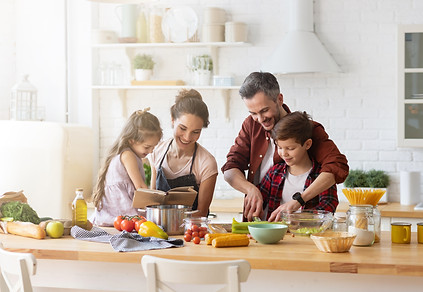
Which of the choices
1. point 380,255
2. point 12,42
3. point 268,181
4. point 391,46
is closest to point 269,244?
point 380,255

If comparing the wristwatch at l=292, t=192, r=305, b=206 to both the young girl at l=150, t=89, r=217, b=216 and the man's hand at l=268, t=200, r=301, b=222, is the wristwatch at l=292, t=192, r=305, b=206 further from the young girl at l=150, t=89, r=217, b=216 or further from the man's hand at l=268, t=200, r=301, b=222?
the young girl at l=150, t=89, r=217, b=216

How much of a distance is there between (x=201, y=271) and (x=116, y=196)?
52.6 inches

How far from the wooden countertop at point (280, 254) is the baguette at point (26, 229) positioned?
34 mm

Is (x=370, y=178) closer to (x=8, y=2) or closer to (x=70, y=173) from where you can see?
(x=70, y=173)

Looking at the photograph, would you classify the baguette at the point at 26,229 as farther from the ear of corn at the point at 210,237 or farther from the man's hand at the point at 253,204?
the man's hand at the point at 253,204

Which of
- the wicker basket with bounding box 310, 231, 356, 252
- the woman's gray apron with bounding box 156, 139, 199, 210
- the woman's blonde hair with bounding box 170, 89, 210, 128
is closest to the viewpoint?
the wicker basket with bounding box 310, 231, 356, 252

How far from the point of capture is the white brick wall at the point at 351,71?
568cm

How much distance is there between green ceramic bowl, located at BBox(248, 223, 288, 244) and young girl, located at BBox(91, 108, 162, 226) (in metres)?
0.87

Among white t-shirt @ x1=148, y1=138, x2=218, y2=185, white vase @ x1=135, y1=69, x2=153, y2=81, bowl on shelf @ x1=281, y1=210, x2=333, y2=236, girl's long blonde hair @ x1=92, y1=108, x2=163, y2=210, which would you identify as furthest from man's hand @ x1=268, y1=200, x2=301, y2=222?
white vase @ x1=135, y1=69, x2=153, y2=81

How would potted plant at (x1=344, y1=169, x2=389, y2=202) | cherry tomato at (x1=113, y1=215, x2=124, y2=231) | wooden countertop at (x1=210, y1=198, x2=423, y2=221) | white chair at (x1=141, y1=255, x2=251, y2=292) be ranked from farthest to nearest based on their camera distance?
potted plant at (x1=344, y1=169, x2=389, y2=202)
wooden countertop at (x1=210, y1=198, x2=423, y2=221)
cherry tomato at (x1=113, y1=215, x2=124, y2=231)
white chair at (x1=141, y1=255, x2=251, y2=292)

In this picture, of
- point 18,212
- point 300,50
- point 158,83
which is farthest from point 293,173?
point 158,83

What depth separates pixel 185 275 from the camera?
93.7 inches

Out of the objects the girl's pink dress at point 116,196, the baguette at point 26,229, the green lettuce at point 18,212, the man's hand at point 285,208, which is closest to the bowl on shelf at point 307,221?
the man's hand at point 285,208

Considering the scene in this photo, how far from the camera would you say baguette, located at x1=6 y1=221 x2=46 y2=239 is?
307 cm
